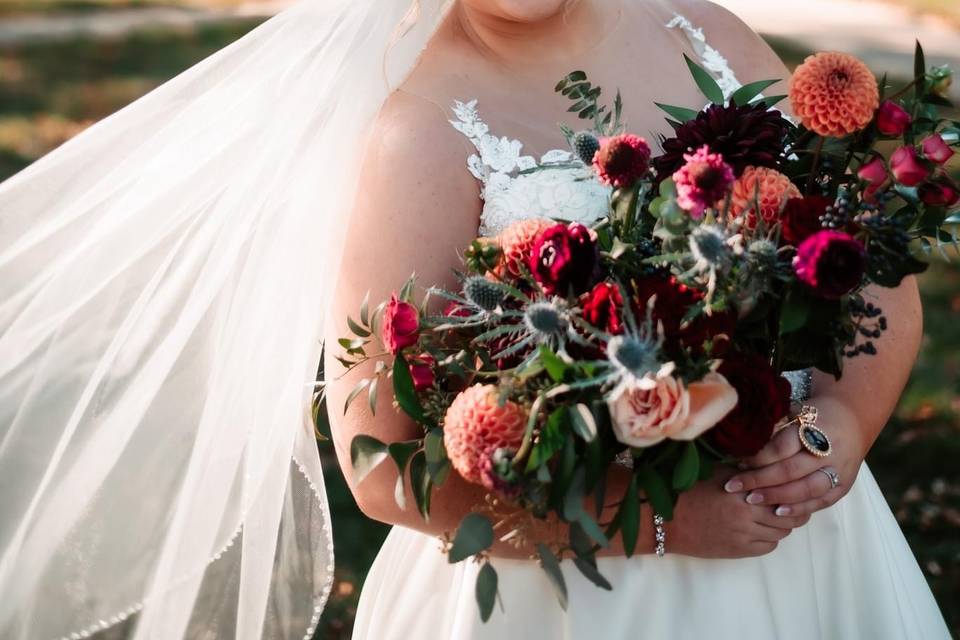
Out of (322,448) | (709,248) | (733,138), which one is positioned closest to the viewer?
(709,248)

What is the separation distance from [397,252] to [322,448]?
3279 mm

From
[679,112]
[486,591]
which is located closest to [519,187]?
[679,112]

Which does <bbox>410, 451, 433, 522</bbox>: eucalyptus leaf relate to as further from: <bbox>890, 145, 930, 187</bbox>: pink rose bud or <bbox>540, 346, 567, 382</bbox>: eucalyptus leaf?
<bbox>890, 145, 930, 187</bbox>: pink rose bud

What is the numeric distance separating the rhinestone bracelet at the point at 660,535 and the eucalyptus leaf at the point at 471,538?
1.51ft

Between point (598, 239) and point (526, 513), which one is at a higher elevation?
point (598, 239)

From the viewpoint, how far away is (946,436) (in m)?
4.91

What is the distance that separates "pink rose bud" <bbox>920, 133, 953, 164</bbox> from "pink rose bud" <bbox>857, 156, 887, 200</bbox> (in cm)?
7

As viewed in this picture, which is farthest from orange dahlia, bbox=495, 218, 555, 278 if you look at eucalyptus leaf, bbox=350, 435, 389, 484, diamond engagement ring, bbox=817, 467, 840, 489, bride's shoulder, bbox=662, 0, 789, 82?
bride's shoulder, bbox=662, 0, 789, 82

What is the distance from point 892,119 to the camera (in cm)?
182

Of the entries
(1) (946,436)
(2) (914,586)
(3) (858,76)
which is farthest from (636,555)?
(1) (946,436)

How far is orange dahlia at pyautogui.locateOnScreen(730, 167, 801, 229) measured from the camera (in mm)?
1763

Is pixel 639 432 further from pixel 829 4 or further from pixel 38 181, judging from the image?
pixel 829 4

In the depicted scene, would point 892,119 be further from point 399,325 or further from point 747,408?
point 399,325

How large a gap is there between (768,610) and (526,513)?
633 millimetres
